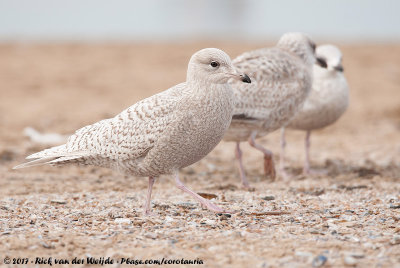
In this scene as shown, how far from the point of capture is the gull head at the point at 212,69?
517 cm

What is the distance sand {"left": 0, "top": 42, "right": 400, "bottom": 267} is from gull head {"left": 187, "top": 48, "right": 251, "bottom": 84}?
1.17 meters

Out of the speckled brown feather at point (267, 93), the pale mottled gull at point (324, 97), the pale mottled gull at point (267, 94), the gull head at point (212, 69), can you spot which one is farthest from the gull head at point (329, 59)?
the gull head at point (212, 69)

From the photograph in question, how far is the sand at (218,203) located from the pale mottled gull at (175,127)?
19.0 inches

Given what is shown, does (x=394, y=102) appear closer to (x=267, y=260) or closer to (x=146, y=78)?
(x=146, y=78)

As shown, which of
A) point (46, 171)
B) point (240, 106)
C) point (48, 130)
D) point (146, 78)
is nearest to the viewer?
point (240, 106)

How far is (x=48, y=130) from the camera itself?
36.4ft

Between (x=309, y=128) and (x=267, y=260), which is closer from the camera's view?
(x=267, y=260)

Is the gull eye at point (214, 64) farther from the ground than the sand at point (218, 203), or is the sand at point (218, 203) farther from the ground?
the gull eye at point (214, 64)

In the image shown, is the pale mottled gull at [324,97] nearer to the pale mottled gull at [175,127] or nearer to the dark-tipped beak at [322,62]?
the dark-tipped beak at [322,62]

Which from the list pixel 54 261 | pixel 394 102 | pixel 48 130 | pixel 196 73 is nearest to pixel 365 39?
pixel 394 102

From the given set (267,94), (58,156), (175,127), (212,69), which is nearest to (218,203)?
(175,127)

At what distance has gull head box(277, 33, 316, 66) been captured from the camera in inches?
312

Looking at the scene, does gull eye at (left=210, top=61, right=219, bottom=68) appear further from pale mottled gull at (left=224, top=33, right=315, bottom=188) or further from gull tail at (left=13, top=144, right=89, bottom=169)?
pale mottled gull at (left=224, top=33, right=315, bottom=188)

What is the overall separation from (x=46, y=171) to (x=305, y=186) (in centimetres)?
353
